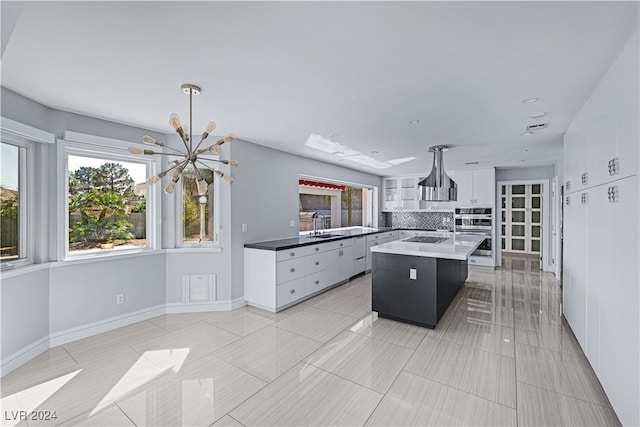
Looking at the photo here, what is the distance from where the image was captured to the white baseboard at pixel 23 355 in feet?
7.75

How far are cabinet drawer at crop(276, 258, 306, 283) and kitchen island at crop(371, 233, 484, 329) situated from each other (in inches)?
41.8

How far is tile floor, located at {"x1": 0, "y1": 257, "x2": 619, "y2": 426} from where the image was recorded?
1910 millimetres

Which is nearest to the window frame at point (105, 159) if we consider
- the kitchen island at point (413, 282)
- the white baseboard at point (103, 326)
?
the white baseboard at point (103, 326)

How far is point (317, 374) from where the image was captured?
7.77 ft

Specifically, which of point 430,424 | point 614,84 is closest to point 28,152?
point 430,424

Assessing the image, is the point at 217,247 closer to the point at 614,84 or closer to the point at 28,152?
the point at 28,152

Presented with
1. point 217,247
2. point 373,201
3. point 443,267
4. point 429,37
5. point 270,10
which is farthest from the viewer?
point 373,201

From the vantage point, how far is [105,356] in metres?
2.65

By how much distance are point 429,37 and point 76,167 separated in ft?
11.6

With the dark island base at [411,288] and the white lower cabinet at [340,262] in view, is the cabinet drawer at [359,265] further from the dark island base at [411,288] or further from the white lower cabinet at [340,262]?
the dark island base at [411,288]

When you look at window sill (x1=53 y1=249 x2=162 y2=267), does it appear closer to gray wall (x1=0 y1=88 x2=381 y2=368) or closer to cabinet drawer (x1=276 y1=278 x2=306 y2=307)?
gray wall (x1=0 y1=88 x2=381 y2=368)

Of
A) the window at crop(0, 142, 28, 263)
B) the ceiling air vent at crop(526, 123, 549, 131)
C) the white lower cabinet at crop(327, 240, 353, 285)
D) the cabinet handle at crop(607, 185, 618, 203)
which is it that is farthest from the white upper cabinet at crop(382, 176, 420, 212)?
the window at crop(0, 142, 28, 263)

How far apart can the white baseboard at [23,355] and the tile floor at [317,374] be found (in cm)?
6

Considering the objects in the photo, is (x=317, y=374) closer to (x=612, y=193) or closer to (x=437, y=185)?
(x=612, y=193)
